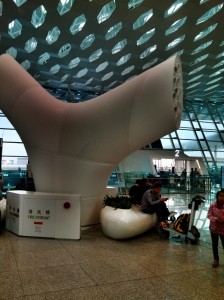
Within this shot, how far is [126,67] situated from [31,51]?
281 inches

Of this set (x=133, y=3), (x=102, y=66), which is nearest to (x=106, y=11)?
(x=133, y=3)

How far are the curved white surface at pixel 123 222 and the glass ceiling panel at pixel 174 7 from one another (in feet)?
33.8

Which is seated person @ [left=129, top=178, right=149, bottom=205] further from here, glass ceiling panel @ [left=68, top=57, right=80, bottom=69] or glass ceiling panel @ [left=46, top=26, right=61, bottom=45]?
glass ceiling panel @ [left=68, top=57, right=80, bottom=69]

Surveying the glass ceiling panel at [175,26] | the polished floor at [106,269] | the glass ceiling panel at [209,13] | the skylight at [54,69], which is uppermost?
the skylight at [54,69]

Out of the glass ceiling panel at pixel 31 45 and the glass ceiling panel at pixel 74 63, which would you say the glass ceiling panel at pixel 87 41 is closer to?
the glass ceiling panel at pixel 74 63

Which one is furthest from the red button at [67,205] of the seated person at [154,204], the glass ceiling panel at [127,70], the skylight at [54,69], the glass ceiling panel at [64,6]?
the glass ceiling panel at [127,70]

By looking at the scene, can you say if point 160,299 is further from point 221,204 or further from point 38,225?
point 38,225

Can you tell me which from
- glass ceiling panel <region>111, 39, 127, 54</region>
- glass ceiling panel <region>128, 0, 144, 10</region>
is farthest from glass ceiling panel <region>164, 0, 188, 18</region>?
glass ceiling panel <region>111, 39, 127, 54</region>

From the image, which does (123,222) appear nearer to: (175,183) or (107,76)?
(175,183)

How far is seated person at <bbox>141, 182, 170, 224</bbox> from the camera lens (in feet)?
24.6

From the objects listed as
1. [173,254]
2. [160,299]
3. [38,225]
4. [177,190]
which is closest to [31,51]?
[177,190]

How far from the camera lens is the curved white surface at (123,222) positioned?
671 cm

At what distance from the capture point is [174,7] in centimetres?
1368

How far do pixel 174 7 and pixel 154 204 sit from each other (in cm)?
1030
